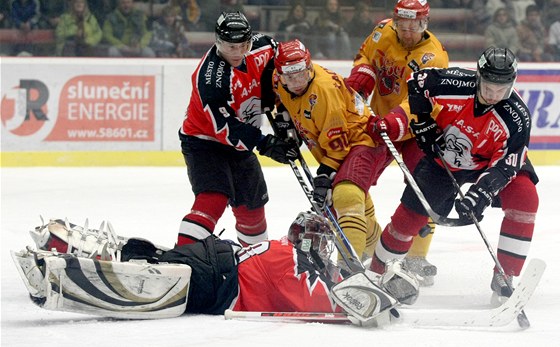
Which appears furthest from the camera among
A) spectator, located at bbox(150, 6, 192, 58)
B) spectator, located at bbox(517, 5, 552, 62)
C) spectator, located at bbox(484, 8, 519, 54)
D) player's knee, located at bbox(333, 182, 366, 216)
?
spectator, located at bbox(484, 8, 519, 54)

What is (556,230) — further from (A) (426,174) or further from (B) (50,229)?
(B) (50,229)

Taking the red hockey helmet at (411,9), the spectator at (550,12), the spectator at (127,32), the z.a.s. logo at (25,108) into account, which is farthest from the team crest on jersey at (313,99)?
the spectator at (550,12)

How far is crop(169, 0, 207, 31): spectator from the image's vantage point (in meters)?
8.48

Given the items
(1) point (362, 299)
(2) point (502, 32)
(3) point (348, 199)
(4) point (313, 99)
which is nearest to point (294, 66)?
(4) point (313, 99)

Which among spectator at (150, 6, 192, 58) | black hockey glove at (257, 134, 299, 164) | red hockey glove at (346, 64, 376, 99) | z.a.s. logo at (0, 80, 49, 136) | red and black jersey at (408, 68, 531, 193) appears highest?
red and black jersey at (408, 68, 531, 193)

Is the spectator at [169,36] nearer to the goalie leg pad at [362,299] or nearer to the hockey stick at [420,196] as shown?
the hockey stick at [420,196]

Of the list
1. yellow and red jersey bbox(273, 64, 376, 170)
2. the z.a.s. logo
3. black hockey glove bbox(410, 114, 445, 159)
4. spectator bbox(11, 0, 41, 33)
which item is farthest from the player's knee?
spectator bbox(11, 0, 41, 33)

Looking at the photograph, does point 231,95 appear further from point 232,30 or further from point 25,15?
point 25,15

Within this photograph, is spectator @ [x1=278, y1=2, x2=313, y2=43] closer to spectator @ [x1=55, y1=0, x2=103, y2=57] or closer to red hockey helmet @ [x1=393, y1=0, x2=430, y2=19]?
spectator @ [x1=55, y1=0, x2=103, y2=57]

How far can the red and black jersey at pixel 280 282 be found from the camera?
3.79 m

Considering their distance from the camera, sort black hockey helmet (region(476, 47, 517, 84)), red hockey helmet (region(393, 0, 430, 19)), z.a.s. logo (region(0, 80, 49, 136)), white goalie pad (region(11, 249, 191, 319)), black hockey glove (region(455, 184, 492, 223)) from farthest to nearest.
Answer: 1. z.a.s. logo (region(0, 80, 49, 136))
2. red hockey helmet (region(393, 0, 430, 19))
3. black hockey glove (region(455, 184, 492, 223))
4. black hockey helmet (region(476, 47, 517, 84))
5. white goalie pad (region(11, 249, 191, 319))

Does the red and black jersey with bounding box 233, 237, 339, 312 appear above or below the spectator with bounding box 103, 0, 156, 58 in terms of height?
above

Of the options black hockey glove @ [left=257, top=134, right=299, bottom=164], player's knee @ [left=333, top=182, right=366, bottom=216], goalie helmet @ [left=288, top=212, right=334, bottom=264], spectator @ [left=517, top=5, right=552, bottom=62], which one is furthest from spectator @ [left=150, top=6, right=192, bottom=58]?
goalie helmet @ [left=288, top=212, right=334, bottom=264]

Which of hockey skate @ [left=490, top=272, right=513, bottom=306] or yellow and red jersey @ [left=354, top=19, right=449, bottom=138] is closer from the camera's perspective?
hockey skate @ [left=490, top=272, right=513, bottom=306]
